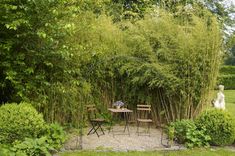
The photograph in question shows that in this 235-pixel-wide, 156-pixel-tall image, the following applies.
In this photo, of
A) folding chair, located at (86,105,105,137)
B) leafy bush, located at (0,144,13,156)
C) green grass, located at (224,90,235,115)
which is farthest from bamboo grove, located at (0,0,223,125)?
green grass, located at (224,90,235,115)

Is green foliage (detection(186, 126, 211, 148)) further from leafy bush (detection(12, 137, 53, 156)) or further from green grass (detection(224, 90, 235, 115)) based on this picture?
green grass (detection(224, 90, 235, 115))

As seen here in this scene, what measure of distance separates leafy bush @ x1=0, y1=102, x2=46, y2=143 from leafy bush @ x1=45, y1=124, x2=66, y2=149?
0.18 metres

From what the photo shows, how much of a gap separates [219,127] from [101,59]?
119 inches

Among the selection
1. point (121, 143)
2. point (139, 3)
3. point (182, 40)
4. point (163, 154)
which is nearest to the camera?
point (163, 154)

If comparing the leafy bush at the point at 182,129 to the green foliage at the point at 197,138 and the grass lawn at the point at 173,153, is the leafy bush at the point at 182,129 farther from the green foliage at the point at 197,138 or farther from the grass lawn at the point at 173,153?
the grass lawn at the point at 173,153

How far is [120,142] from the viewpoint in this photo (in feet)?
19.5

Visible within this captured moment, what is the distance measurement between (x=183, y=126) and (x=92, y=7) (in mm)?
3245

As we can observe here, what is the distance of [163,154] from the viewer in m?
5.08

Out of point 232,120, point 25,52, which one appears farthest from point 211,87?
point 25,52

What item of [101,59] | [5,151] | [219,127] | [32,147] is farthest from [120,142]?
[5,151]

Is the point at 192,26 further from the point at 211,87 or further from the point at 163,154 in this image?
the point at 163,154

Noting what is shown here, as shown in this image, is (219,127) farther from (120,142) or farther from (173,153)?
(120,142)

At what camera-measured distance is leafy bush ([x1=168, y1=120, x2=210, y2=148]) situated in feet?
18.1

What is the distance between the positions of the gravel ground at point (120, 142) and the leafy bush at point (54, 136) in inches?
10.4
